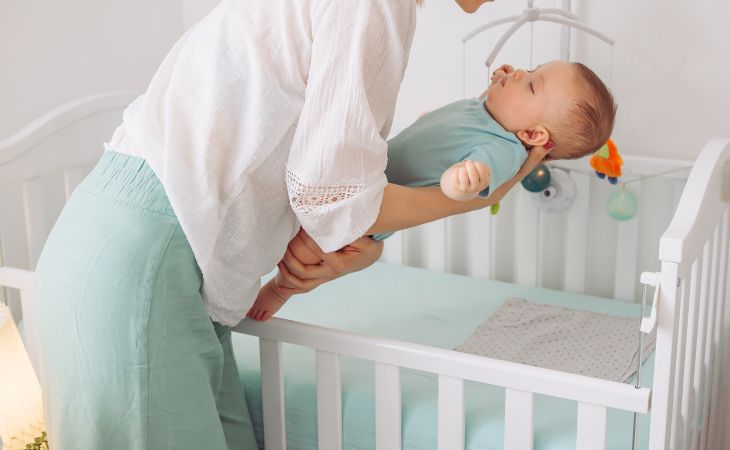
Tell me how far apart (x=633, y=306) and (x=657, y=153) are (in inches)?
12.8

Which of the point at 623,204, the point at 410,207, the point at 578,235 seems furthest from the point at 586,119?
the point at 578,235

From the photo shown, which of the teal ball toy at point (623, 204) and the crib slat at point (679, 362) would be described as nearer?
the crib slat at point (679, 362)

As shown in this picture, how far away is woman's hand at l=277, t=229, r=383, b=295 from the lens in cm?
132

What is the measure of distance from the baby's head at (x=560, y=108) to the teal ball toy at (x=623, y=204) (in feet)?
1.76

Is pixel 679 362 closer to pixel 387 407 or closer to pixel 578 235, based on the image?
pixel 387 407

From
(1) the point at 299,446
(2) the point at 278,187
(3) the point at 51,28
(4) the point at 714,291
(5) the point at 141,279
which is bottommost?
(1) the point at 299,446

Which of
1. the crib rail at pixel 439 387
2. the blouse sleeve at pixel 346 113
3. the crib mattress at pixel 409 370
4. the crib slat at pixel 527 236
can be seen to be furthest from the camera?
the crib slat at pixel 527 236

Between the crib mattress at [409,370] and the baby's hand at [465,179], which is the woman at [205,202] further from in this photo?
the crib mattress at [409,370]

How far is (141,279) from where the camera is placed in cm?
116

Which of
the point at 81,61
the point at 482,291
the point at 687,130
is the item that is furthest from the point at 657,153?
the point at 81,61

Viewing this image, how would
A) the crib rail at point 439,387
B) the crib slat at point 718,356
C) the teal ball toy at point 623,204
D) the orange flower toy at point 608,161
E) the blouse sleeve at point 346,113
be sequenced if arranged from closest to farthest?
the blouse sleeve at point 346,113
the crib rail at point 439,387
the crib slat at point 718,356
the orange flower toy at point 608,161
the teal ball toy at point 623,204

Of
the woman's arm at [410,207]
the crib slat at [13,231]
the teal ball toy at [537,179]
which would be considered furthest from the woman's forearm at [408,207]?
the crib slat at [13,231]

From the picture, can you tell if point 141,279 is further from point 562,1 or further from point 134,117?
point 562,1

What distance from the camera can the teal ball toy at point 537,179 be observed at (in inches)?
76.2
